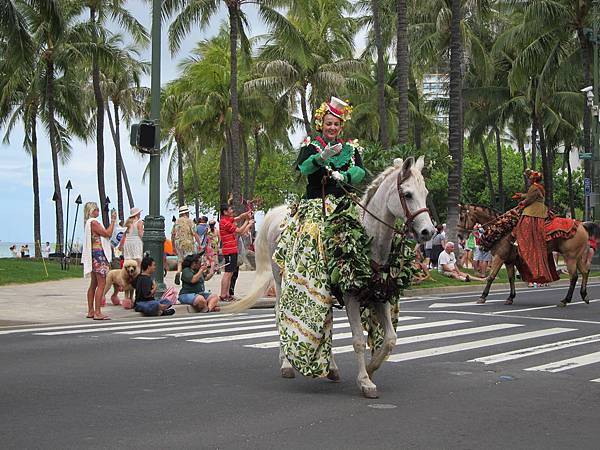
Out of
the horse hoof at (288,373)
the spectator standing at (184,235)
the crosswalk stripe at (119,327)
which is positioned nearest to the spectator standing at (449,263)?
the spectator standing at (184,235)

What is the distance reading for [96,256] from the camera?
15414mm

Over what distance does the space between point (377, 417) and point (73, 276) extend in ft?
78.4

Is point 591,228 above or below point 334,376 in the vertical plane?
above

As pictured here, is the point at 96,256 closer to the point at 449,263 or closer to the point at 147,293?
the point at 147,293

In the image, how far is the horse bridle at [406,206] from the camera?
307 inches

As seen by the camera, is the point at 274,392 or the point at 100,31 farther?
the point at 100,31

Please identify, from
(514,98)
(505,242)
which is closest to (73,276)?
(505,242)

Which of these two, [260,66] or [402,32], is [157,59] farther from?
[260,66]

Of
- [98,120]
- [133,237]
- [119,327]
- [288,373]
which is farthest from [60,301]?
[98,120]

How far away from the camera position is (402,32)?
99.7 feet

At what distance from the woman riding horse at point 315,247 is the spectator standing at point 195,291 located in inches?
319

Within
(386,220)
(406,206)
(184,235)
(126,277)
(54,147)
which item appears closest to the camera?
(406,206)

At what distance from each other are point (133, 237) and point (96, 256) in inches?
129

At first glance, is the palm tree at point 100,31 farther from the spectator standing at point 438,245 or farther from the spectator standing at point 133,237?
the spectator standing at point 133,237
